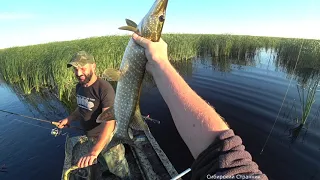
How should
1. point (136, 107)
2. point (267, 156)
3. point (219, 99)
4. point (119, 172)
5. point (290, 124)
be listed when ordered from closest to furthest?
point (136, 107)
point (119, 172)
point (267, 156)
point (290, 124)
point (219, 99)

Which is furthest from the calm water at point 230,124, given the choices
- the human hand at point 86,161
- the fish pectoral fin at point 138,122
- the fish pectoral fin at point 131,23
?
the fish pectoral fin at point 131,23

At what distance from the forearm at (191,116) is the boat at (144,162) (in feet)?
8.57

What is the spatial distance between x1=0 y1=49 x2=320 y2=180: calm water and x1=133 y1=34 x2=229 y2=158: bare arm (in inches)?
184

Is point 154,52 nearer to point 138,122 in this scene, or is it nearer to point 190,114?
point 190,114

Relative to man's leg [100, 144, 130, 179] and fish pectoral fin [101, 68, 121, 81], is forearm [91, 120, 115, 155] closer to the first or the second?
man's leg [100, 144, 130, 179]

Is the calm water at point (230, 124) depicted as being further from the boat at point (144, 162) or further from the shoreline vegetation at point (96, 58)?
the boat at point (144, 162)

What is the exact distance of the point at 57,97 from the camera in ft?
33.0

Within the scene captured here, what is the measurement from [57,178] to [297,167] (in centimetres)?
606

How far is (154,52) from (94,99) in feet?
6.67

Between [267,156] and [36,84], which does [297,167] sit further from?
[36,84]

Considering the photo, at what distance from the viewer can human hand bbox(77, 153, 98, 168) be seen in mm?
2992

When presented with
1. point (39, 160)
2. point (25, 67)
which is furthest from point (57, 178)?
point (25, 67)

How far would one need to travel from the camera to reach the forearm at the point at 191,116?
116 centimetres

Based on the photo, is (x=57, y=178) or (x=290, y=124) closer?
(x=57, y=178)
